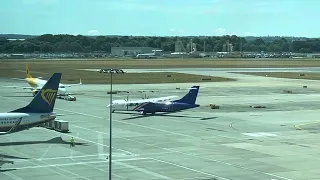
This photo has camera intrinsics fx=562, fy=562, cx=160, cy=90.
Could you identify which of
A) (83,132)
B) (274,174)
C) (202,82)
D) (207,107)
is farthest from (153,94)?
(274,174)

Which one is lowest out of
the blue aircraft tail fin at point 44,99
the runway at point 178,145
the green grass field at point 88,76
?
the runway at point 178,145

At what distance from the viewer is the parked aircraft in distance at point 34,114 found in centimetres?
4941

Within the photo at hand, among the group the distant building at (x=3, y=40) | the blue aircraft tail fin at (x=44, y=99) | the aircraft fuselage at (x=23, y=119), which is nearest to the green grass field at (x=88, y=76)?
the distant building at (x=3, y=40)

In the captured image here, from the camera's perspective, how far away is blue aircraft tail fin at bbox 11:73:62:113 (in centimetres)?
5181

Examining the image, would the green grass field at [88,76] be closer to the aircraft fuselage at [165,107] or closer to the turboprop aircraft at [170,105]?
the turboprop aircraft at [170,105]

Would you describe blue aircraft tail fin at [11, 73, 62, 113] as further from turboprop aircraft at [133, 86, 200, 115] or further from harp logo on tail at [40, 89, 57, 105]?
turboprop aircraft at [133, 86, 200, 115]

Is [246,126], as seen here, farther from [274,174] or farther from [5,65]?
[5,65]

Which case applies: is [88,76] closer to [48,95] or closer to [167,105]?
[167,105]

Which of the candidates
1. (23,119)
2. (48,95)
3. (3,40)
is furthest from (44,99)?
(3,40)

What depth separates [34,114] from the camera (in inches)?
2020

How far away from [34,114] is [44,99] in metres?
1.80

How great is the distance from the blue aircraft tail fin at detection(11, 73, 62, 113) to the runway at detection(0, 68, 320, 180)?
11.1 feet

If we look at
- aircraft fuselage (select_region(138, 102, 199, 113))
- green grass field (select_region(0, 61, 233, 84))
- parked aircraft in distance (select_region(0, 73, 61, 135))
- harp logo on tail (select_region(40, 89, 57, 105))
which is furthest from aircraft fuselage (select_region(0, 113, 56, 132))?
green grass field (select_region(0, 61, 233, 84))

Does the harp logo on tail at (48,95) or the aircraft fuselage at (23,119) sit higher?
the harp logo on tail at (48,95)
